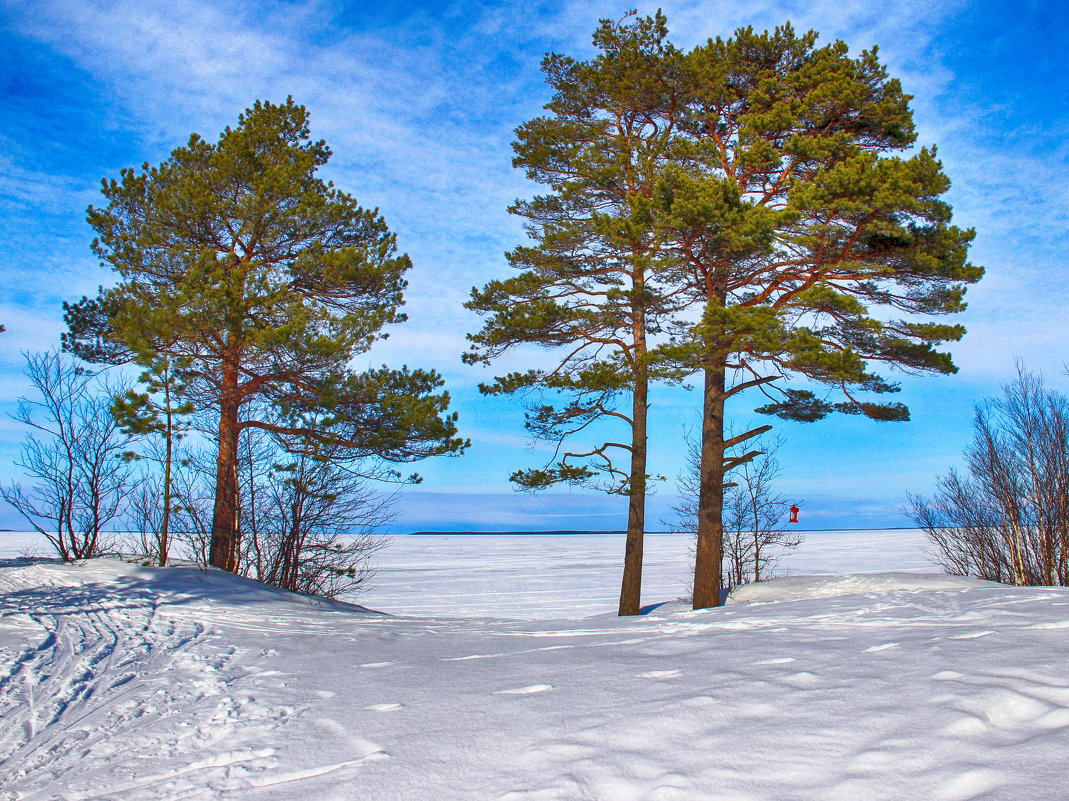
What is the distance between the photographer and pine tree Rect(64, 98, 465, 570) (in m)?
12.1

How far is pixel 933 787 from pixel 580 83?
48.1ft

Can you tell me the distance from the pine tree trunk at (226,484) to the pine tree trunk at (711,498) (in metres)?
8.97

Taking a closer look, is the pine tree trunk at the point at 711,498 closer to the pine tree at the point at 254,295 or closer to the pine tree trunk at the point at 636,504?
the pine tree trunk at the point at 636,504

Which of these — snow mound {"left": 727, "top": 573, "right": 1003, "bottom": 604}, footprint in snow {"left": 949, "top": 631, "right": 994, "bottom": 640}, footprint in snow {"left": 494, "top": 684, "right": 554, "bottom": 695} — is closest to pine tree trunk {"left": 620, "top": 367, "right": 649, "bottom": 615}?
snow mound {"left": 727, "top": 573, "right": 1003, "bottom": 604}

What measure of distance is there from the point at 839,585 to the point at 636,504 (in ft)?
14.1

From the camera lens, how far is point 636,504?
13.5m

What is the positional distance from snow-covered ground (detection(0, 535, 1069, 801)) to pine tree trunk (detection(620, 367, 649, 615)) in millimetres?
6055

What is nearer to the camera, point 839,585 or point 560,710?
point 560,710

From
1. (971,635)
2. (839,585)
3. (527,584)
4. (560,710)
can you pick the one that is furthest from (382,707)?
(527,584)

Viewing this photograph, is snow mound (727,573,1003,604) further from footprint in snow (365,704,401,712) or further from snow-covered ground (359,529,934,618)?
footprint in snow (365,704,401,712)

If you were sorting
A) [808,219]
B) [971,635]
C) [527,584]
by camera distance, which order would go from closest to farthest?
[971,635] < [808,219] < [527,584]

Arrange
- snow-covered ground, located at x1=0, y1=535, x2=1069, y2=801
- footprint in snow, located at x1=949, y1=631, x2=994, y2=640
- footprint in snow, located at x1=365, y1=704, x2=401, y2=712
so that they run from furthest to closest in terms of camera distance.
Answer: footprint in snow, located at x1=949, y1=631, x2=994, y2=640 < footprint in snow, located at x1=365, y1=704, x2=401, y2=712 < snow-covered ground, located at x1=0, y1=535, x2=1069, y2=801

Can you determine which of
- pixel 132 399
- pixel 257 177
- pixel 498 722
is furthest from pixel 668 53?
pixel 498 722

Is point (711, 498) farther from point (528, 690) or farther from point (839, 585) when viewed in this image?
point (528, 690)
